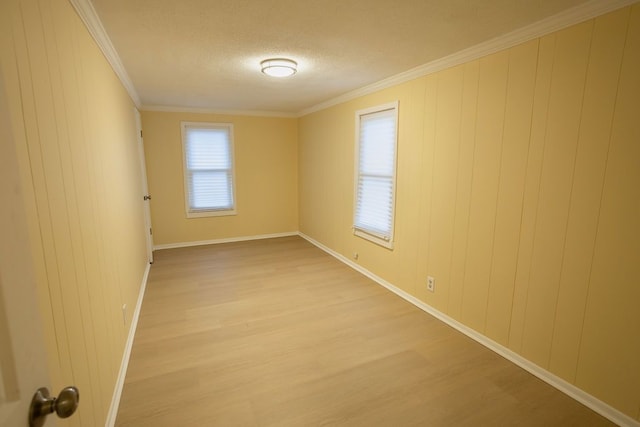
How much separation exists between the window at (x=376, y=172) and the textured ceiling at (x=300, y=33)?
47 cm

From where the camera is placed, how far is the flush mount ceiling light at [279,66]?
2.73 meters

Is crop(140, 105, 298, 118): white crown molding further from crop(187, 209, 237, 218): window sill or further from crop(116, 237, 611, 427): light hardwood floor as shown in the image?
crop(116, 237, 611, 427): light hardwood floor

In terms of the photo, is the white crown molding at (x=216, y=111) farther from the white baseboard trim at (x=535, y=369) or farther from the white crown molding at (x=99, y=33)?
the white baseboard trim at (x=535, y=369)

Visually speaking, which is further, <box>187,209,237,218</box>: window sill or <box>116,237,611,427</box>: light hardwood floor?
<box>187,209,237,218</box>: window sill

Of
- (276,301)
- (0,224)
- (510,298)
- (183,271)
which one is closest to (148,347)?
(276,301)

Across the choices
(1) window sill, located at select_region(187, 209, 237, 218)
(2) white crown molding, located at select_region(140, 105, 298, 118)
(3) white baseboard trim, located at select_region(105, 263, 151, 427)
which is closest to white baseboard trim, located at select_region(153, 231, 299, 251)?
(1) window sill, located at select_region(187, 209, 237, 218)

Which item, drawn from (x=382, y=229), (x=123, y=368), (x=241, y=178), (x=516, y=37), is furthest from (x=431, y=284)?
(x=241, y=178)

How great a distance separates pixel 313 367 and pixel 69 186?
73.9 inches

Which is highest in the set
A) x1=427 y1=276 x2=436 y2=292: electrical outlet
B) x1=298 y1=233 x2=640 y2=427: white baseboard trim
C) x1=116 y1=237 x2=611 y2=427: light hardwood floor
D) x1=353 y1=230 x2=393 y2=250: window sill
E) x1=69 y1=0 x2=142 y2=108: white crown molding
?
x1=69 y1=0 x2=142 y2=108: white crown molding

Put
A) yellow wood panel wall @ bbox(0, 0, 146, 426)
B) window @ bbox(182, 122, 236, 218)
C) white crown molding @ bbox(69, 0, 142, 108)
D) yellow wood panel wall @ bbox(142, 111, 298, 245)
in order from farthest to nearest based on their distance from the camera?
window @ bbox(182, 122, 236, 218) < yellow wood panel wall @ bbox(142, 111, 298, 245) < white crown molding @ bbox(69, 0, 142, 108) < yellow wood panel wall @ bbox(0, 0, 146, 426)

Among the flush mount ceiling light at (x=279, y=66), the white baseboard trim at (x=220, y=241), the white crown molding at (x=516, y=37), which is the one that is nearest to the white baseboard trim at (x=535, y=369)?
the white crown molding at (x=516, y=37)

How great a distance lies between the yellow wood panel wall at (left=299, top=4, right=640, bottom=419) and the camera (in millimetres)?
1755

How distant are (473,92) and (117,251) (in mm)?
3022

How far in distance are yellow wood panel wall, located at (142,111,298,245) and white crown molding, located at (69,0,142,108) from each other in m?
2.01
